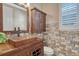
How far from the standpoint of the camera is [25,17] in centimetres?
161

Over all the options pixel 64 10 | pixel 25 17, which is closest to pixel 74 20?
pixel 64 10

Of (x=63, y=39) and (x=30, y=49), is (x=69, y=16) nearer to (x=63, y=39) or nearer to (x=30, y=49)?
(x=63, y=39)

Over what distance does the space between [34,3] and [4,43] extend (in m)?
0.55

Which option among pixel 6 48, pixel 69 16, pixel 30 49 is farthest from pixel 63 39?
pixel 6 48

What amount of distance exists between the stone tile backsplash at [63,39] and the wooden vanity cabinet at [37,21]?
0.07 m

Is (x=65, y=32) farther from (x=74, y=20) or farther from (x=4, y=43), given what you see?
(x=4, y=43)

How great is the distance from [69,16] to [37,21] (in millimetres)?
359

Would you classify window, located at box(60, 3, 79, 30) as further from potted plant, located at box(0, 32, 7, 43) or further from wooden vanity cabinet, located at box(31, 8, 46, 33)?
potted plant, located at box(0, 32, 7, 43)

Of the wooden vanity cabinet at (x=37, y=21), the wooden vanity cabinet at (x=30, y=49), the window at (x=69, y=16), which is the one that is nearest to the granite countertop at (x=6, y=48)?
the wooden vanity cabinet at (x=30, y=49)

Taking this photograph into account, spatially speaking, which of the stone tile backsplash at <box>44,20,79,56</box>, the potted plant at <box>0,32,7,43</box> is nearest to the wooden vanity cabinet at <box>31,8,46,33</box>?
the stone tile backsplash at <box>44,20,79,56</box>

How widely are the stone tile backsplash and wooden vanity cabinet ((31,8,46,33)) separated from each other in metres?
0.07

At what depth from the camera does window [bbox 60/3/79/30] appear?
1.61m

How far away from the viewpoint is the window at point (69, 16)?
5.28ft

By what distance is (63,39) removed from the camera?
1.61m
